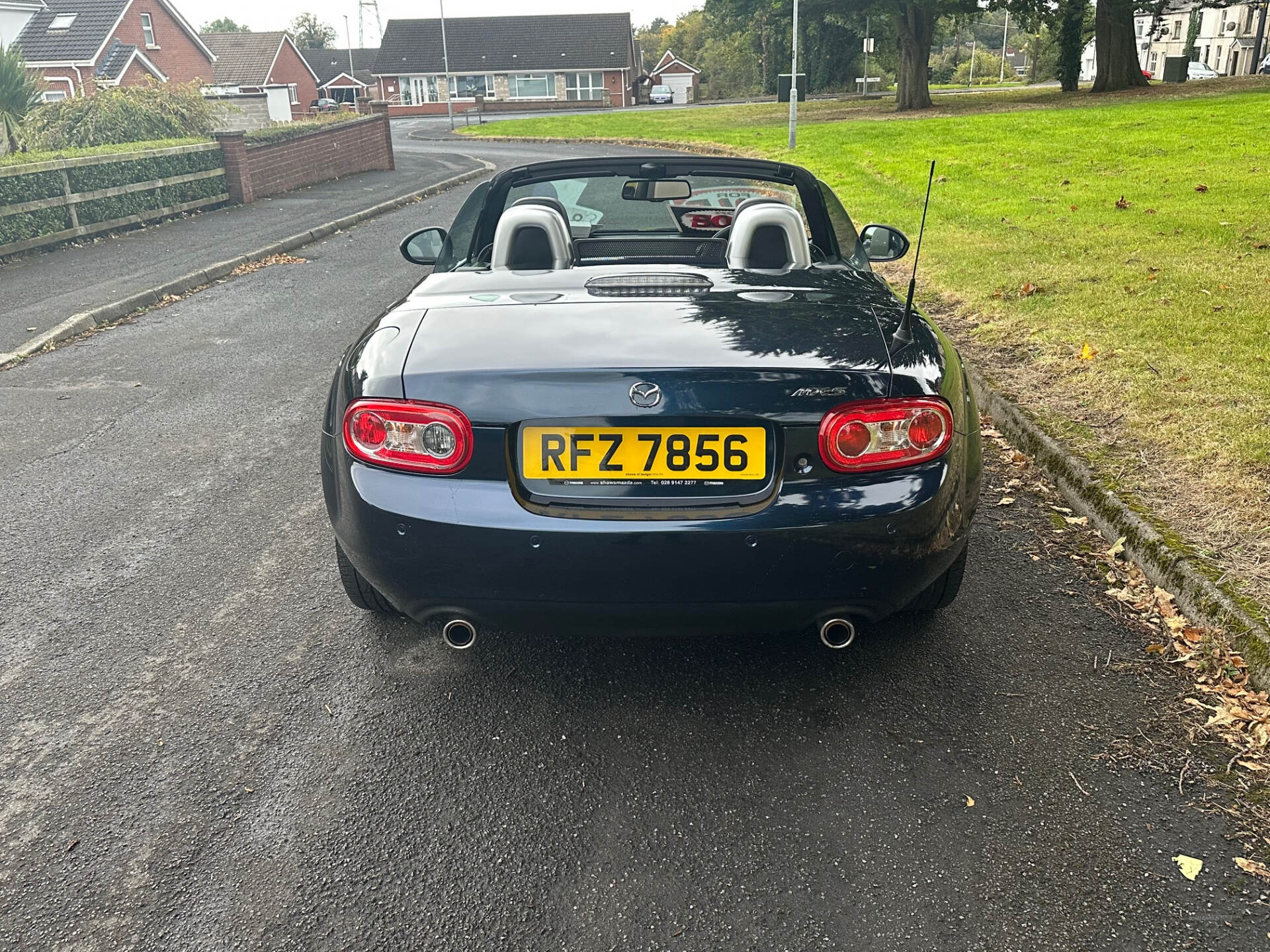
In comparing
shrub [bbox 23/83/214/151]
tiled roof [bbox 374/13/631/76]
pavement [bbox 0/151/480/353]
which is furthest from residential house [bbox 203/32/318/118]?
pavement [bbox 0/151/480/353]

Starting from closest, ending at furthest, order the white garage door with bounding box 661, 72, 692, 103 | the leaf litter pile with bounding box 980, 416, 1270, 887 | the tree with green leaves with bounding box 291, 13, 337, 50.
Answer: the leaf litter pile with bounding box 980, 416, 1270, 887 < the white garage door with bounding box 661, 72, 692, 103 < the tree with green leaves with bounding box 291, 13, 337, 50

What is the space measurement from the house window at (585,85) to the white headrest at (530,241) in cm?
7943

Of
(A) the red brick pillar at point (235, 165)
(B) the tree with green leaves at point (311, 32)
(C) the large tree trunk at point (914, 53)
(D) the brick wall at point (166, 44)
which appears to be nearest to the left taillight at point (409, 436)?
(A) the red brick pillar at point (235, 165)

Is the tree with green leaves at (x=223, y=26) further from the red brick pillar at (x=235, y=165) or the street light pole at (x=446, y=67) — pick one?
the red brick pillar at (x=235, y=165)

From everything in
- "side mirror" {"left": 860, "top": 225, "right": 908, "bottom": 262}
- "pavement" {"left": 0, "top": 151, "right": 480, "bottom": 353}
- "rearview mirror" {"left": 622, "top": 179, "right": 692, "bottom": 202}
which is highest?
"rearview mirror" {"left": 622, "top": 179, "right": 692, "bottom": 202}

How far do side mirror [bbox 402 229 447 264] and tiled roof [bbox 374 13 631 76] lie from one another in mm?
78547

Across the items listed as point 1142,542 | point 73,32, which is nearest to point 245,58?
point 73,32

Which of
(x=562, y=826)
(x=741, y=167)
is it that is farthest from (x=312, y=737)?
(x=741, y=167)

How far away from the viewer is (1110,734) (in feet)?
9.44

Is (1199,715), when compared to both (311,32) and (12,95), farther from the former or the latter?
(311,32)

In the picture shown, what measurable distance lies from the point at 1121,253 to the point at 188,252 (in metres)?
10.2

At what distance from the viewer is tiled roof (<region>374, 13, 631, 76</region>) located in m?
78.8

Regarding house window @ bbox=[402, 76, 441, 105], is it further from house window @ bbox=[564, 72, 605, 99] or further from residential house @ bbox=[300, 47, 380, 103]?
house window @ bbox=[564, 72, 605, 99]

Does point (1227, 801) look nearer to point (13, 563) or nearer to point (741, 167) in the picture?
point (741, 167)
